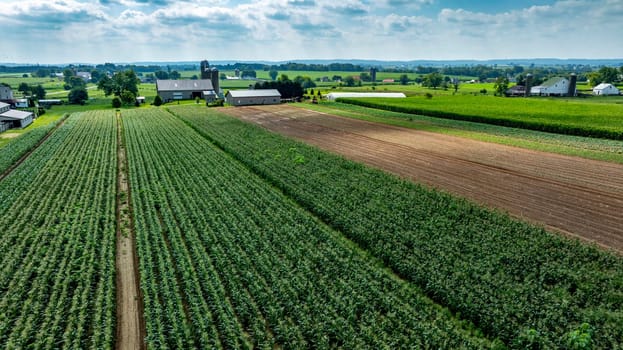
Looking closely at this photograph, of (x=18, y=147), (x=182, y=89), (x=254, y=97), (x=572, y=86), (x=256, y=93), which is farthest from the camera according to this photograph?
(x=572, y=86)

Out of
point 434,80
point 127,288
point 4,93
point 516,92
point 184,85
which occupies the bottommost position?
point 127,288

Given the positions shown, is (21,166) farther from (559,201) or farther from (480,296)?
(559,201)

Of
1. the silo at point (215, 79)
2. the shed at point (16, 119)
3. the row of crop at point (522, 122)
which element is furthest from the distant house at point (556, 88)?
the shed at point (16, 119)

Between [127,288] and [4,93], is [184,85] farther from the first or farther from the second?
[127,288]

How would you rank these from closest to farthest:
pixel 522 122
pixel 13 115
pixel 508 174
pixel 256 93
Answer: pixel 508 174 → pixel 522 122 → pixel 13 115 → pixel 256 93

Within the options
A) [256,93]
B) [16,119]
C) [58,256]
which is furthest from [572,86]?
[16,119]

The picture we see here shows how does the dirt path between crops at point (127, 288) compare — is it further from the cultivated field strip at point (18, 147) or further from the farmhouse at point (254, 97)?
the farmhouse at point (254, 97)
